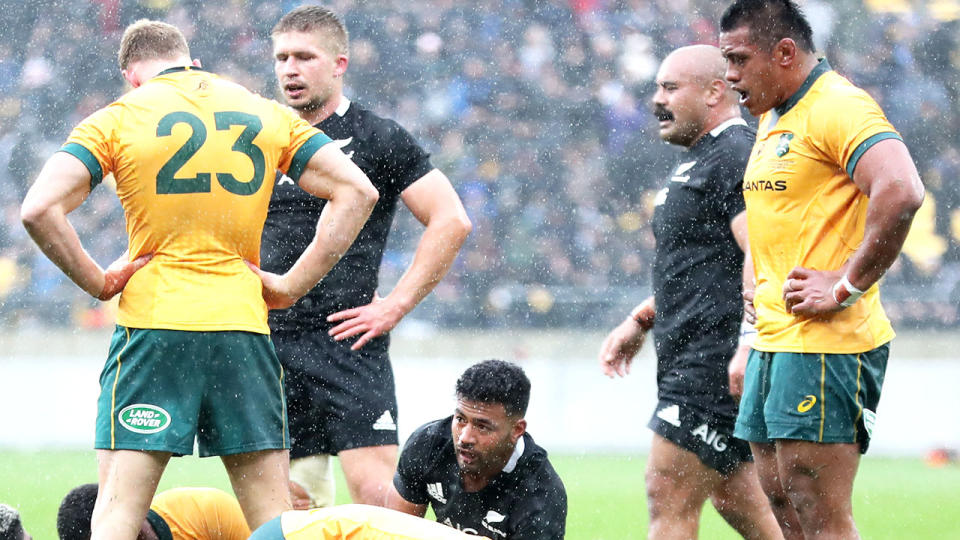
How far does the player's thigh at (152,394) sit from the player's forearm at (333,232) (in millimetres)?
492

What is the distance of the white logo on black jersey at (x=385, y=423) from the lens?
495 cm

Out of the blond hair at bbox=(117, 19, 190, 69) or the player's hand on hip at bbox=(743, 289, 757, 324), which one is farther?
the player's hand on hip at bbox=(743, 289, 757, 324)

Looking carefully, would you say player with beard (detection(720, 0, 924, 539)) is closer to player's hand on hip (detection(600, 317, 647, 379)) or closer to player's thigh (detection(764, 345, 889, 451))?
player's thigh (detection(764, 345, 889, 451))

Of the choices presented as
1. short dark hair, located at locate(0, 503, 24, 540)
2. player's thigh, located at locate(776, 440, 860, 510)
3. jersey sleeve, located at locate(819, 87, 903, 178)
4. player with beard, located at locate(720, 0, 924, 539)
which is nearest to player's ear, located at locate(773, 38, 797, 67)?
player with beard, located at locate(720, 0, 924, 539)

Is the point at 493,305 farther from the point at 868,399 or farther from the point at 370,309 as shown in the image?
the point at 868,399

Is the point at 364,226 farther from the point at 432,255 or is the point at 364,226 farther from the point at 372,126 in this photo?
the point at 372,126

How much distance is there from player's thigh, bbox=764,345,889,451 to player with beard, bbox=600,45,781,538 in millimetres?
1014

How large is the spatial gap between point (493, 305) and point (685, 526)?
26.5 feet

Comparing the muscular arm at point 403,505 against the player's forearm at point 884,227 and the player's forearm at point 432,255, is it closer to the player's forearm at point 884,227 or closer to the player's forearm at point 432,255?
the player's forearm at point 432,255

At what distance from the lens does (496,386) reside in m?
4.22

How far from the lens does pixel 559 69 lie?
15.1 metres

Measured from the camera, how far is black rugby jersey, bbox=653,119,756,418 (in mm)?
5055

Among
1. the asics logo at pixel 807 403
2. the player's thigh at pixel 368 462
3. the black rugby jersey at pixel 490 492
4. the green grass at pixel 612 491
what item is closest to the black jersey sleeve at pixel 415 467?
the black rugby jersey at pixel 490 492

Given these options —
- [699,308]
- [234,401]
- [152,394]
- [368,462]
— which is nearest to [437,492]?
[368,462]
